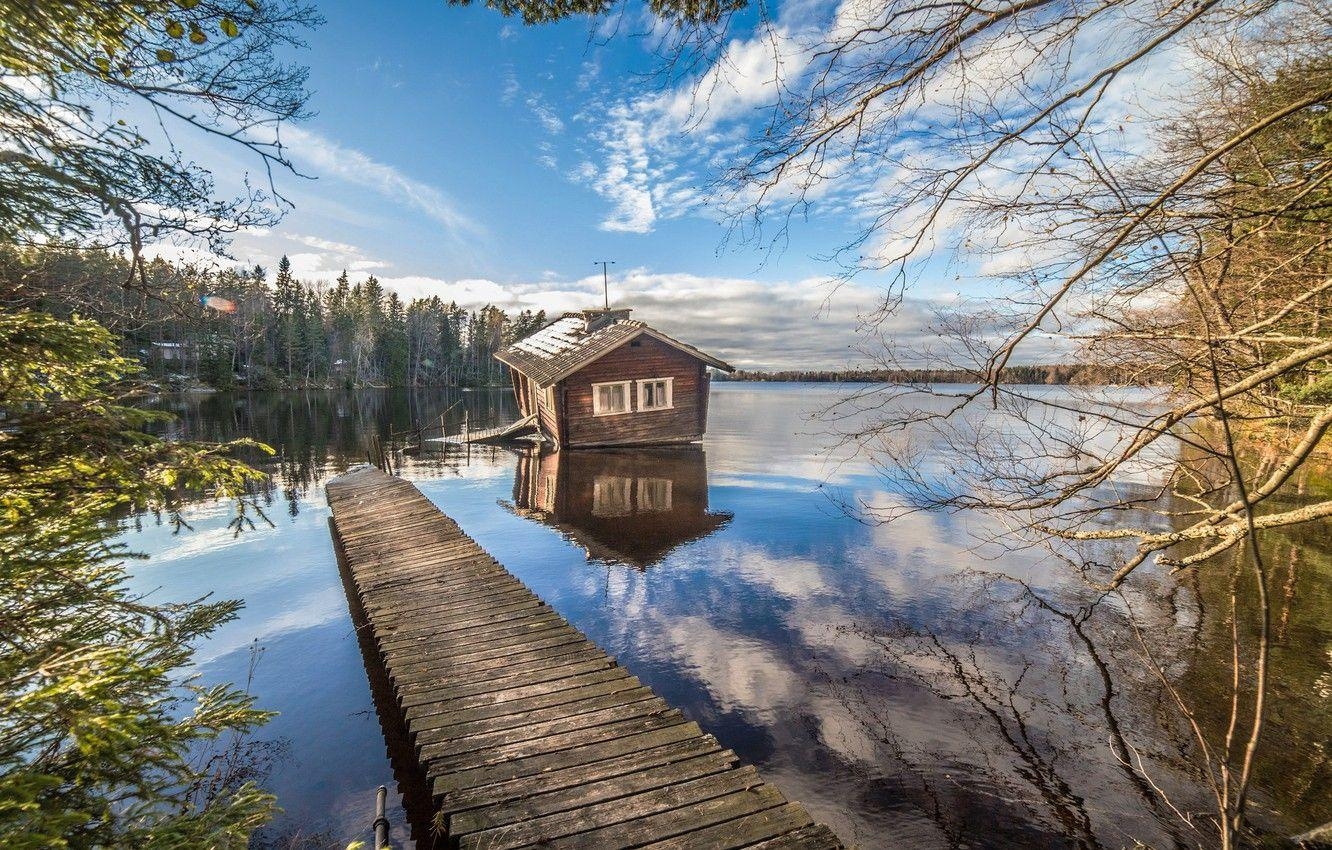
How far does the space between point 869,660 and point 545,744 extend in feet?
16.2

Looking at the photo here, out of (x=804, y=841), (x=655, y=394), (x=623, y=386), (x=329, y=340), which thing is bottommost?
(x=804, y=841)

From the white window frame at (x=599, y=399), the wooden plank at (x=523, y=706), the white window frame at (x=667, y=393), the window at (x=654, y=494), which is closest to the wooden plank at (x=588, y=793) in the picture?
the wooden plank at (x=523, y=706)

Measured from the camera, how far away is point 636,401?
25484mm

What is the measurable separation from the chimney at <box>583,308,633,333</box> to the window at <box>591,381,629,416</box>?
172 inches

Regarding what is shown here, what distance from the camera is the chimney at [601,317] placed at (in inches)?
1114

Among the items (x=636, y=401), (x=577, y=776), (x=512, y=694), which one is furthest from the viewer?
(x=636, y=401)

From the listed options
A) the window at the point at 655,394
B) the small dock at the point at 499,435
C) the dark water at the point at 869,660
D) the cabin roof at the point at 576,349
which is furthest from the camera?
the small dock at the point at 499,435

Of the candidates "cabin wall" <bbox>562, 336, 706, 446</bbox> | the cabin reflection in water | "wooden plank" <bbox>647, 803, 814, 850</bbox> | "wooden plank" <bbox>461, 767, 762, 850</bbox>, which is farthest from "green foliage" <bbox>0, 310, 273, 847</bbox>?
"cabin wall" <bbox>562, 336, 706, 446</bbox>

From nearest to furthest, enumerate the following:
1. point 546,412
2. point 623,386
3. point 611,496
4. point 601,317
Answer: point 611,496, point 623,386, point 546,412, point 601,317

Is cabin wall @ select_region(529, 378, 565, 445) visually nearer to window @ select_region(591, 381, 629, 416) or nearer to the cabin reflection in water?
the cabin reflection in water

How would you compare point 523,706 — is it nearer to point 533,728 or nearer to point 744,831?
point 533,728

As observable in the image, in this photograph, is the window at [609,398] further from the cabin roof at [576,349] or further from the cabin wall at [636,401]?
the cabin roof at [576,349]

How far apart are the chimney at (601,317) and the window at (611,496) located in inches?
440

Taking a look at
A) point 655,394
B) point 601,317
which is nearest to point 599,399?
point 655,394
